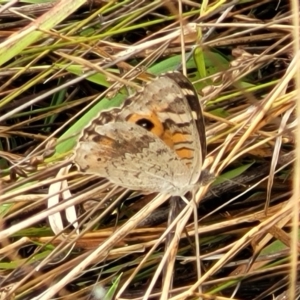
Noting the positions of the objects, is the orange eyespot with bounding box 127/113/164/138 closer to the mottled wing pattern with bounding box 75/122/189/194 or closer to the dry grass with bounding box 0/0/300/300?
the mottled wing pattern with bounding box 75/122/189/194

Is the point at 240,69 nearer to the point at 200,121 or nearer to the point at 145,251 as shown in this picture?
the point at 200,121

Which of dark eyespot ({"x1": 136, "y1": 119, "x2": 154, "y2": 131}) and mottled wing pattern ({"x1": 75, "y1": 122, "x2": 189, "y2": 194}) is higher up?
dark eyespot ({"x1": 136, "y1": 119, "x2": 154, "y2": 131})

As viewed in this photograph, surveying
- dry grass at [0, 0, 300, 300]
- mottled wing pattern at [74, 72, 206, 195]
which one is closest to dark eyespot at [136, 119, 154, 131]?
mottled wing pattern at [74, 72, 206, 195]

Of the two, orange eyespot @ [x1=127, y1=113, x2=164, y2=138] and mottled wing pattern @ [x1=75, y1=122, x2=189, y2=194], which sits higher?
orange eyespot @ [x1=127, y1=113, x2=164, y2=138]

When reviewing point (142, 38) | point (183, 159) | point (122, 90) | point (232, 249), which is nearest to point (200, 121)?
point (183, 159)

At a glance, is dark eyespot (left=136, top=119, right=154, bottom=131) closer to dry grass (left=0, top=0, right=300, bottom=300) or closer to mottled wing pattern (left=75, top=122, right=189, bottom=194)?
mottled wing pattern (left=75, top=122, right=189, bottom=194)

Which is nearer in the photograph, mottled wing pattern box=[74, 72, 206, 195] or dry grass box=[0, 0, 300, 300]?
mottled wing pattern box=[74, 72, 206, 195]

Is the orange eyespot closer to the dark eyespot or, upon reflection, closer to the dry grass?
the dark eyespot

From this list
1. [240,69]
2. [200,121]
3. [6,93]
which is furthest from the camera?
[6,93]
